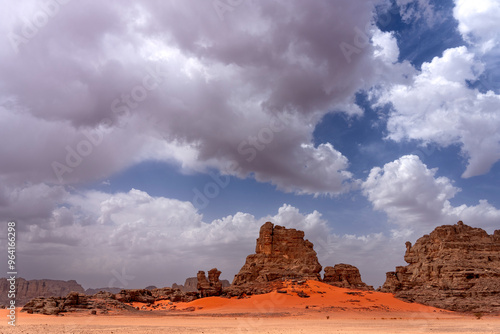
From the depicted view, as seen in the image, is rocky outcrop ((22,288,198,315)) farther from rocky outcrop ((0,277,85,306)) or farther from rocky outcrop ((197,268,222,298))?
rocky outcrop ((0,277,85,306))

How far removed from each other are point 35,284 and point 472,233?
157534 mm

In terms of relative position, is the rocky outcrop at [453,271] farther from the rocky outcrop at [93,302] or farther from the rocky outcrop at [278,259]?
the rocky outcrop at [93,302]

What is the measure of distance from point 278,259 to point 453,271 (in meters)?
32.8

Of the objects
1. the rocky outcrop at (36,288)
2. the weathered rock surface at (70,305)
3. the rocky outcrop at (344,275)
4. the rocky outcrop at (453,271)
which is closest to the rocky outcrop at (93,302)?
the weathered rock surface at (70,305)

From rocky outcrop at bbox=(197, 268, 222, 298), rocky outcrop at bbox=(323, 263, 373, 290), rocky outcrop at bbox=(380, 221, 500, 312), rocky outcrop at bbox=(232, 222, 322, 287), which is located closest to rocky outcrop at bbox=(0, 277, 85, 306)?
rocky outcrop at bbox=(197, 268, 222, 298)

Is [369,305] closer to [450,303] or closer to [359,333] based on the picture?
[450,303]

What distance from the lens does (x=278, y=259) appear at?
78250 mm

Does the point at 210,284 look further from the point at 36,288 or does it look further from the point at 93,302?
the point at 36,288

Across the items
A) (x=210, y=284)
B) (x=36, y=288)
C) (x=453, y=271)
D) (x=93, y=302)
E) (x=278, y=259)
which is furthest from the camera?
(x=36, y=288)

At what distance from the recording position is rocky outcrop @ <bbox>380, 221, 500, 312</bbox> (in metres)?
58.1

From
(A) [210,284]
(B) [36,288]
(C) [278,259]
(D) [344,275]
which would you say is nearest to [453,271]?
(D) [344,275]

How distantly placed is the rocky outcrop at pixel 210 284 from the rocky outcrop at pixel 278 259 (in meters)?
4.60

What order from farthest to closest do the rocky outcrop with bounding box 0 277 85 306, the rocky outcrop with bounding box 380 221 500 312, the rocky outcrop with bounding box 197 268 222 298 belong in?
the rocky outcrop with bounding box 0 277 85 306, the rocky outcrop with bounding box 197 268 222 298, the rocky outcrop with bounding box 380 221 500 312

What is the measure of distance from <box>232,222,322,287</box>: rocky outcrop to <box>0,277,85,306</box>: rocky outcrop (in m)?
83.8
